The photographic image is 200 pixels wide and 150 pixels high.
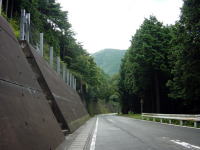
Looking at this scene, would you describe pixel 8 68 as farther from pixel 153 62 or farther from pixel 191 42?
pixel 153 62

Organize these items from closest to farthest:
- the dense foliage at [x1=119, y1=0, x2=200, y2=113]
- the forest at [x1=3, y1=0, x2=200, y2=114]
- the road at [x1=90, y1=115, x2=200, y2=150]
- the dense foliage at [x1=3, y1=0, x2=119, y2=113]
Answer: the road at [x1=90, y1=115, x2=200, y2=150] < the dense foliage at [x1=119, y1=0, x2=200, y2=113] < the forest at [x1=3, y1=0, x2=200, y2=114] < the dense foliage at [x1=3, y1=0, x2=119, y2=113]

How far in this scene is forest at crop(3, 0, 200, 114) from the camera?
2305 centimetres

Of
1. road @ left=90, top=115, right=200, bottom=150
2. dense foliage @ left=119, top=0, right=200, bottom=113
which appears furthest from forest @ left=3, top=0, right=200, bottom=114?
road @ left=90, top=115, right=200, bottom=150

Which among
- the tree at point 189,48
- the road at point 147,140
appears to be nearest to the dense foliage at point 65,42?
the tree at point 189,48

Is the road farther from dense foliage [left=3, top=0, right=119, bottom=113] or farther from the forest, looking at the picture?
dense foliage [left=3, top=0, right=119, bottom=113]

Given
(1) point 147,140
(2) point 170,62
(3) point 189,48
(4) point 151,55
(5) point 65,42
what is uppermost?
(5) point 65,42

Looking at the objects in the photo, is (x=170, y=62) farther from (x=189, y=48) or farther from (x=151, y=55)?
(x=189, y=48)

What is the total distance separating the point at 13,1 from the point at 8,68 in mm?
27675

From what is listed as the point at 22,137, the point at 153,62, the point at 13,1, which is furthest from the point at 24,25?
the point at 153,62

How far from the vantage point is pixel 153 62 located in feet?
116

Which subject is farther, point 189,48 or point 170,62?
point 170,62

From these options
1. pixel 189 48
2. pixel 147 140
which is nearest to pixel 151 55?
pixel 189 48

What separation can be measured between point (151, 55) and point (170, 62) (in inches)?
253

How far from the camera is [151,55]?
35.8 metres
